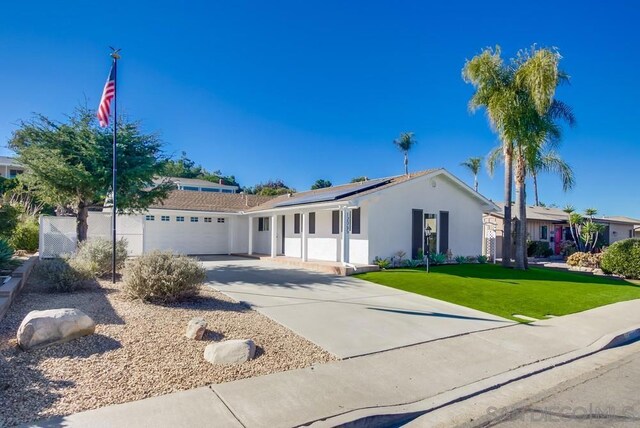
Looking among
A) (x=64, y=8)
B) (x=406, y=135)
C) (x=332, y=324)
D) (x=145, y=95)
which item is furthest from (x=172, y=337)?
(x=406, y=135)

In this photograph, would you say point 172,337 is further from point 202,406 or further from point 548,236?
point 548,236

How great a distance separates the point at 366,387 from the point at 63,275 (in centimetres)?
774

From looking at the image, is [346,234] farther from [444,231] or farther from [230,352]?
[230,352]

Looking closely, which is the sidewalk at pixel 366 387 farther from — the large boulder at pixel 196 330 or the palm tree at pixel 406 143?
the palm tree at pixel 406 143

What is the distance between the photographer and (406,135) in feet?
141

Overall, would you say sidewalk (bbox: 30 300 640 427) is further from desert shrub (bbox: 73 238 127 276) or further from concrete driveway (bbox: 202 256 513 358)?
desert shrub (bbox: 73 238 127 276)

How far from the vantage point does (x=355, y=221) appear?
16016 mm

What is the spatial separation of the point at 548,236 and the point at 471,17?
68.5ft

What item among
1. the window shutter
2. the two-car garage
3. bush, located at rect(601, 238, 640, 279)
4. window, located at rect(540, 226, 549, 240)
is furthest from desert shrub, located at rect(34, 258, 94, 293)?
window, located at rect(540, 226, 549, 240)

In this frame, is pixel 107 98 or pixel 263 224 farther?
pixel 263 224

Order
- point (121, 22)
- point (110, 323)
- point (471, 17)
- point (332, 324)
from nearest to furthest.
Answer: point (110, 323)
point (332, 324)
point (121, 22)
point (471, 17)

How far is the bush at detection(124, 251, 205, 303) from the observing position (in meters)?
7.73

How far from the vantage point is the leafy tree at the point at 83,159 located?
1310 centimetres

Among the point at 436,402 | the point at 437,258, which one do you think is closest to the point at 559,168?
the point at 437,258
